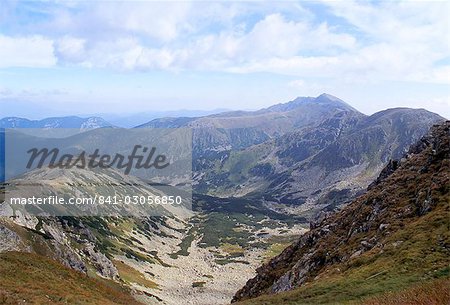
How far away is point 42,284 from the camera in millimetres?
42844

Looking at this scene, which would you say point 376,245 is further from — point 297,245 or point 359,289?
point 297,245

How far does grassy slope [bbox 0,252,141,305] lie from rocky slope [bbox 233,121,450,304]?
2030 centimetres

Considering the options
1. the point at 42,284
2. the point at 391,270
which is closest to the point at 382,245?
the point at 391,270

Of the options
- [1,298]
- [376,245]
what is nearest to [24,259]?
[1,298]

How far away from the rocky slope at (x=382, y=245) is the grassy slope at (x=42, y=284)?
66.6ft

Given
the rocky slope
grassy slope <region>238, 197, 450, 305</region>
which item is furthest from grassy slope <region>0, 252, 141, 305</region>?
the rocky slope

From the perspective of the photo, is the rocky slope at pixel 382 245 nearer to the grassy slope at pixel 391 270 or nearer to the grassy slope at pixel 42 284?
the grassy slope at pixel 391 270

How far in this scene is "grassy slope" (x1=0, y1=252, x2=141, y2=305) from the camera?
35.1 meters

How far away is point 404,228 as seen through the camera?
47.2 m

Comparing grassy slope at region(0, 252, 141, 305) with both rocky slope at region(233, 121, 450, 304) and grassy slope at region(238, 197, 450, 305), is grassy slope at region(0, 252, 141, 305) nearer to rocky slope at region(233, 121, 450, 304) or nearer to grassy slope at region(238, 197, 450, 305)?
grassy slope at region(238, 197, 450, 305)

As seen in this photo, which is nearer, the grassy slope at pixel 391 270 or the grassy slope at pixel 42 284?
the grassy slope at pixel 391 270

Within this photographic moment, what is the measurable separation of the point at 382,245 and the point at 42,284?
3922 centimetres

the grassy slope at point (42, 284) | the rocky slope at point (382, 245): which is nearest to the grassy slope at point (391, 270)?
the rocky slope at point (382, 245)

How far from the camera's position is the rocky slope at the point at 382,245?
3544 centimetres
